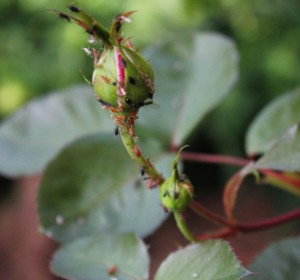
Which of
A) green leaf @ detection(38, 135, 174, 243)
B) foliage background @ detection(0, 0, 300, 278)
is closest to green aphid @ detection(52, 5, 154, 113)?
green leaf @ detection(38, 135, 174, 243)

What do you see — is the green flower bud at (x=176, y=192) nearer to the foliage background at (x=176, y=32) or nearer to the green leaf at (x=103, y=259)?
the green leaf at (x=103, y=259)

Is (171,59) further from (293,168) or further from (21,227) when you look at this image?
(21,227)

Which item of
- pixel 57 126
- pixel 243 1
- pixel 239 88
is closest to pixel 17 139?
pixel 57 126

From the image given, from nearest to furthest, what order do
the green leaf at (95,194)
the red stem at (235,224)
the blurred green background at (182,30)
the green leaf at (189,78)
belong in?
the red stem at (235,224)
the green leaf at (95,194)
the green leaf at (189,78)
the blurred green background at (182,30)

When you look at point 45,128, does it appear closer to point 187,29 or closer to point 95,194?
point 95,194

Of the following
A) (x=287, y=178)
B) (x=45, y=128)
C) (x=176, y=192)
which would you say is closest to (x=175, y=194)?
(x=176, y=192)

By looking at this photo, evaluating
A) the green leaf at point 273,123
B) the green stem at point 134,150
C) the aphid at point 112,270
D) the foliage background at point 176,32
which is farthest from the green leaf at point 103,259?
the foliage background at point 176,32

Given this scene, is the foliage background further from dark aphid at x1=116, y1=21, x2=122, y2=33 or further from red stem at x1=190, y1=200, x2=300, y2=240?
dark aphid at x1=116, y1=21, x2=122, y2=33
